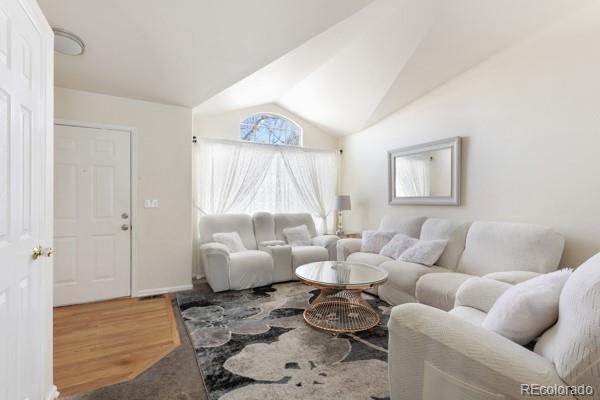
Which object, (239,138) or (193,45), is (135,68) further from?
(239,138)

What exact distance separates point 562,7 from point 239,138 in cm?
399

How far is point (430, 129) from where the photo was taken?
3713 mm

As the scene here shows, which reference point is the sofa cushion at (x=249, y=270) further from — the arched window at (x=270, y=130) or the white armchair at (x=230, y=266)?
the arched window at (x=270, y=130)

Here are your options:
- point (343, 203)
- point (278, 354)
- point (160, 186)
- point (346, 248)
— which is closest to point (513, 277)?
point (278, 354)

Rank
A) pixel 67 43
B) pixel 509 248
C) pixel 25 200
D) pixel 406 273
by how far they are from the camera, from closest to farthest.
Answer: pixel 25 200 < pixel 67 43 < pixel 509 248 < pixel 406 273

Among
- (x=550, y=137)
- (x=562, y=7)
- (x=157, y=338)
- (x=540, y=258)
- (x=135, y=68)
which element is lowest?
(x=157, y=338)

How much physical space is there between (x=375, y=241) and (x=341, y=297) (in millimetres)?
951

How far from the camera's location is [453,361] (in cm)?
112

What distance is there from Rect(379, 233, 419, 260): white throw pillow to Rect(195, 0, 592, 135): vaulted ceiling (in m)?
1.86

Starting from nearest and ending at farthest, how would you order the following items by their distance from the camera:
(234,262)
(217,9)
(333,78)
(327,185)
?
(217,9) → (234,262) → (333,78) → (327,185)

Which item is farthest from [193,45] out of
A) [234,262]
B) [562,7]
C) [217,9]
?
[562,7]

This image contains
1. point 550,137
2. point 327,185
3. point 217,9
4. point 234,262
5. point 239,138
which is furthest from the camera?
point 327,185

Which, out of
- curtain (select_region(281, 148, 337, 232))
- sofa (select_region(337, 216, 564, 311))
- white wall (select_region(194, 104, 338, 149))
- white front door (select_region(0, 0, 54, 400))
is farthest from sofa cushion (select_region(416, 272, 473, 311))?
white wall (select_region(194, 104, 338, 149))

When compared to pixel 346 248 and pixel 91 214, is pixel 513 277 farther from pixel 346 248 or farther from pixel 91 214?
pixel 91 214
